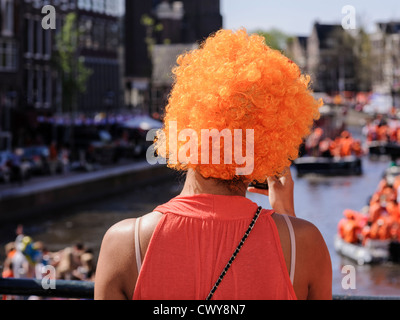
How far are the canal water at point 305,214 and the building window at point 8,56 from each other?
8.91m

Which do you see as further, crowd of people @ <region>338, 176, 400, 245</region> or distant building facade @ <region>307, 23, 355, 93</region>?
distant building facade @ <region>307, 23, 355, 93</region>

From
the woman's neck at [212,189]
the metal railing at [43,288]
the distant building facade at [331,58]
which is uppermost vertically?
the distant building facade at [331,58]

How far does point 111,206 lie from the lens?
31.6 meters

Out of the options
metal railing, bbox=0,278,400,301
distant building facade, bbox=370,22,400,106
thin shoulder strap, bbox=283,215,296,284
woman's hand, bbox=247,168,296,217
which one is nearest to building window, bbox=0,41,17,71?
metal railing, bbox=0,278,400,301

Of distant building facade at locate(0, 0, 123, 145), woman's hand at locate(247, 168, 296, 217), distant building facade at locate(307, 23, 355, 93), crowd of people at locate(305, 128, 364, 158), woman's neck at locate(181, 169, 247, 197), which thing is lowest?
crowd of people at locate(305, 128, 364, 158)

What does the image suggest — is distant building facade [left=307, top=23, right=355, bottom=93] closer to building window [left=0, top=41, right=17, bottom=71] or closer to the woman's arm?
building window [left=0, top=41, right=17, bottom=71]

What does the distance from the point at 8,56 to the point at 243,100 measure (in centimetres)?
3884

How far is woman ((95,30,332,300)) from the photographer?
2.20 meters

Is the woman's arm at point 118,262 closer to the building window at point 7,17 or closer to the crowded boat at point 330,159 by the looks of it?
the building window at point 7,17

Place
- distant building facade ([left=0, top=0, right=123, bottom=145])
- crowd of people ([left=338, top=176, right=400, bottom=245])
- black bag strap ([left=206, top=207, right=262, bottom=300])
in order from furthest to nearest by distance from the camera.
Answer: distant building facade ([left=0, top=0, right=123, bottom=145]), crowd of people ([left=338, top=176, right=400, bottom=245]), black bag strap ([left=206, top=207, right=262, bottom=300])

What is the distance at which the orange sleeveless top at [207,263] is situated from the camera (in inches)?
86.3

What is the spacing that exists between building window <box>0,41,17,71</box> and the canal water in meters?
8.91

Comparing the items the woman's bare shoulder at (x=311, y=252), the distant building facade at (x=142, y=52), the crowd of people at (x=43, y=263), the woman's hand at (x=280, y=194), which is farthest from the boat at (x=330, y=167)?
the woman's bare shoulder at (x=311, y=252)
